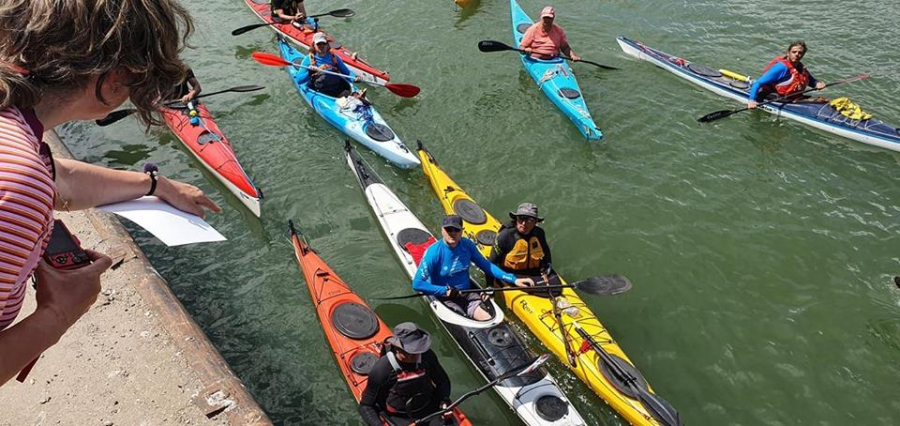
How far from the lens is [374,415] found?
4.91 m

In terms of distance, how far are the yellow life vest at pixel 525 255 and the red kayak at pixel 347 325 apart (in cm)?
172

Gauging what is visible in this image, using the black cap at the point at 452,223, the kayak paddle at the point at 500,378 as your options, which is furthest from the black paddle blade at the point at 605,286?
the black cap at the point at 452,223

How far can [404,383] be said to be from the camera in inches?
194

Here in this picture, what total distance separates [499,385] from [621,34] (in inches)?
399

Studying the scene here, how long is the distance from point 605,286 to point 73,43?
19.8ft

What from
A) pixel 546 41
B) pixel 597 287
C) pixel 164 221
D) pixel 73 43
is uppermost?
pixel 73 43

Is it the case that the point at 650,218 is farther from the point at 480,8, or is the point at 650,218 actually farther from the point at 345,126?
the point at 480,8

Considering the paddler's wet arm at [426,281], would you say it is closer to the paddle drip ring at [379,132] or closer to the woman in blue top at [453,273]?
the woman in blue top at [453,273]

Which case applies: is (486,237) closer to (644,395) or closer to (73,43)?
(644,395)

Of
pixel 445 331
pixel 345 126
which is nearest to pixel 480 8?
pixel 345 126

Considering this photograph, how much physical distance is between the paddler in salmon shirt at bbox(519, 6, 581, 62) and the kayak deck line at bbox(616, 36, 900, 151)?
1.62 metres

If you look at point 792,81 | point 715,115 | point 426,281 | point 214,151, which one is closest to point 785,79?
point 792,81

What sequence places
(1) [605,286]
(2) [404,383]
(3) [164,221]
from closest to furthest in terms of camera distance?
(3) [164,221]
(2) [404,383]
(1) [605,286]

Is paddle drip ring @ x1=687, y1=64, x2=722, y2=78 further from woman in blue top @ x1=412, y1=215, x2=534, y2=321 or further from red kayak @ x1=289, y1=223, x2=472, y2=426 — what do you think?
red kayak @ x1=289, y1=223, x2=472, y2=426
